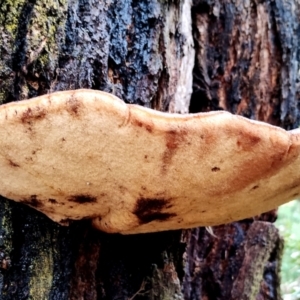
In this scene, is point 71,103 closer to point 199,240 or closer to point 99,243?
point 99,243

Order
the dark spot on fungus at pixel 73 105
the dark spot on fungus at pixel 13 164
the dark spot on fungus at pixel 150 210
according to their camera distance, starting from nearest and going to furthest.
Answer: the dark spot on fungus at pixel 73 105
the dark spot on fungus at pixel 13 164
the dark spot on fungus at pixel 150 210

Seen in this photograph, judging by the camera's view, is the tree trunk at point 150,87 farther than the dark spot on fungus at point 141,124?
Yes

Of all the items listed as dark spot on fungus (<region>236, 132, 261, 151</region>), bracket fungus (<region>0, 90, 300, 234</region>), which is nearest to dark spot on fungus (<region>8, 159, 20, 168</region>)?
bracket fungus (<region>0, 90, 300, 234</region>)

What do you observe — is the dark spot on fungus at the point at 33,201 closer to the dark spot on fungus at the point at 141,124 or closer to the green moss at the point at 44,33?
the green moss at the point at 44,33

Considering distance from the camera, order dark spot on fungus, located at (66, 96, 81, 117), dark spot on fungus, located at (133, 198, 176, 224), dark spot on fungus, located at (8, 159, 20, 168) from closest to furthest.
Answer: dark spot on fungus, located at (66, 96, 81, 117) < dark spot on fungus, located at (8, 159, 20, 168) < dark spot on fungus, located at (133, 198, 176, 224)

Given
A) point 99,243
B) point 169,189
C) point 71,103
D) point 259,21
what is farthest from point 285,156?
point 259,21

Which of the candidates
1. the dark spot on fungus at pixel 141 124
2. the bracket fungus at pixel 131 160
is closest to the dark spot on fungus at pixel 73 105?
the bracket fungus at pixel 131 160

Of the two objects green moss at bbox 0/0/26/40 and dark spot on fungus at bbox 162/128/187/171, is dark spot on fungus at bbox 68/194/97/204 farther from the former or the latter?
green moss at bbox 0/0/26/40

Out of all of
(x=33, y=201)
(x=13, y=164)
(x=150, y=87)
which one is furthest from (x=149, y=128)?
(x=150, y=87)
